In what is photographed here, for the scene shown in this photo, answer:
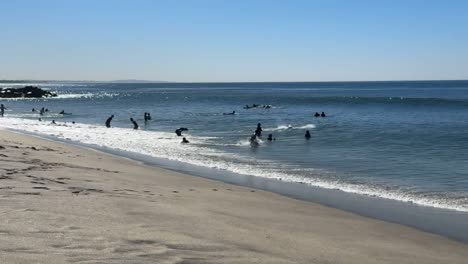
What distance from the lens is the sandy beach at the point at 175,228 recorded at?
240 inches

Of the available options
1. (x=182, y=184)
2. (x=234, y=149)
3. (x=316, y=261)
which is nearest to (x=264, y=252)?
(x=316, y=261)

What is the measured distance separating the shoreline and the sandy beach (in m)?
0.61

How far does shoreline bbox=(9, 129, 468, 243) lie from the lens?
10.5 metres

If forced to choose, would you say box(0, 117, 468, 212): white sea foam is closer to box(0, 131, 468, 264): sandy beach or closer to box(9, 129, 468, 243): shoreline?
box(9, 129, 468, 243): shoreline

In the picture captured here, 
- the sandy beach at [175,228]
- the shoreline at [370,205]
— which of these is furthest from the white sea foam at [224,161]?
the sandy beach at [175,228]

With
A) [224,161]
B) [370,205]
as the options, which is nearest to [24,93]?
[224,161]

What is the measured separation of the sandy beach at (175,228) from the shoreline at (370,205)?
0.61 m

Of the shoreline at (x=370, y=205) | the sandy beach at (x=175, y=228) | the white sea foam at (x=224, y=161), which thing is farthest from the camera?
the white sea foam at (x=224, y=161)

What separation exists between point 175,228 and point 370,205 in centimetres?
644

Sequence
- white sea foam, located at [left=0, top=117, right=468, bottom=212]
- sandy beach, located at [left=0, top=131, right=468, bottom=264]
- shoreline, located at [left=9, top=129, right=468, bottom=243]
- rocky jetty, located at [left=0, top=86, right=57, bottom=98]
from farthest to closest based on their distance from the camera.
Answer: rocky jetty, located at [left=0, top=86, right=57, bottom=98], white sea foam, located at [left=0, top=117, right=468, bottom=212], shoreline, located at [left=9, top=129, right=468, bottom=243], sandy beach, located at [left=0, top=131, right=468, bottom=264]

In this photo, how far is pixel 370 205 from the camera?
41.4ft

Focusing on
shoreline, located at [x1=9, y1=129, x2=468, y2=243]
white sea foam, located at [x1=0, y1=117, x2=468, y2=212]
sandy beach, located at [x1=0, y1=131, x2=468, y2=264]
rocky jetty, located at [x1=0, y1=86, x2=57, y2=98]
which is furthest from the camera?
rocky jetty, located at [x1=0, y1=86, x2=57, y2=98]

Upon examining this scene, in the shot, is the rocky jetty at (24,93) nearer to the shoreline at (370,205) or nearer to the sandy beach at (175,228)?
the shoreline at (370,205)

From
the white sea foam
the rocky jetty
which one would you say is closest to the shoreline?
the white sea foam
